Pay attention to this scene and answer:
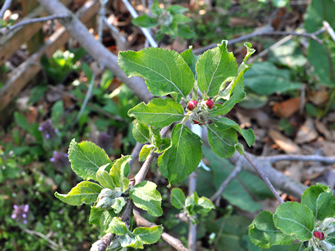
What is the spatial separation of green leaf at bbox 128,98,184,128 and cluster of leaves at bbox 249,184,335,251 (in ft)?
1.41

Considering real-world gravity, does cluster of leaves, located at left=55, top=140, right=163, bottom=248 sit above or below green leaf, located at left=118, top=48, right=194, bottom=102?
below

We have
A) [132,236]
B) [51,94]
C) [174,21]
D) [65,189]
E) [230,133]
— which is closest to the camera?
[132,236]

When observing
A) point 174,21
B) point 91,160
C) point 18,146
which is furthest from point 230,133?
point 18,146

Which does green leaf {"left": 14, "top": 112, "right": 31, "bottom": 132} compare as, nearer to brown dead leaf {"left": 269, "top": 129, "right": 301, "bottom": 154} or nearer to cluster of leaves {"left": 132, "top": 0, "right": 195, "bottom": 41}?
cluster of leaves {"left": 132, "top": 0, "right": 195, "bottom": 41}

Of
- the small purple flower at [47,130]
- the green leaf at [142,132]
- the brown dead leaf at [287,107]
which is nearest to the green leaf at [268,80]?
the brown dead leaf at [287,107]

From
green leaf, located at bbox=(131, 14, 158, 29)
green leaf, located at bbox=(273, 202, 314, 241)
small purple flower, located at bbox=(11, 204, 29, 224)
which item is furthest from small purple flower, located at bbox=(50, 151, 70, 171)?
green leaf, located at bbox=(273, 202, 314, 241)

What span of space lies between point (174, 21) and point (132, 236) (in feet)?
4.38

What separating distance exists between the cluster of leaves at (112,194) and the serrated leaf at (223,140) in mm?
235

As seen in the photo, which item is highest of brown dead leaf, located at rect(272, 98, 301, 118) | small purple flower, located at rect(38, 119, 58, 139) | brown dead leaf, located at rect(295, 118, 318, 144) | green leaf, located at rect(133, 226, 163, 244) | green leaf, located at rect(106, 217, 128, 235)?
green leaf, located at rect(106, 217, 128, 235)

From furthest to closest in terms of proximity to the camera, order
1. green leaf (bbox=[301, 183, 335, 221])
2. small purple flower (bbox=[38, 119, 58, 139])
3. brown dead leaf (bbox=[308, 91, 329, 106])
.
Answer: brown dead leaf (bbox=[308, 91, 329, 106]) < small purple flower (bbox=[38, 119, 58, 139]) < green leaf (bbox=[301, 183, 335, 221])

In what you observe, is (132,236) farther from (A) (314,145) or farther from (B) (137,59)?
(A) (314,145)

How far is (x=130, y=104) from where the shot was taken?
272 cm

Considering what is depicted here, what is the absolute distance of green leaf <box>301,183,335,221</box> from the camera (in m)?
0.96

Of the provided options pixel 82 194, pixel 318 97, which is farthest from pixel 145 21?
pixel 318 97
